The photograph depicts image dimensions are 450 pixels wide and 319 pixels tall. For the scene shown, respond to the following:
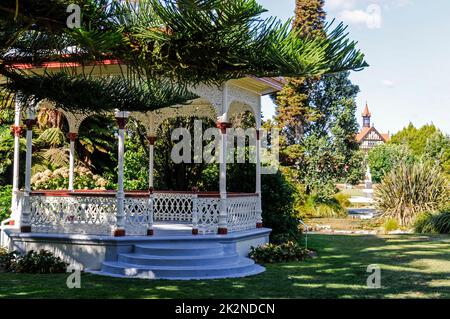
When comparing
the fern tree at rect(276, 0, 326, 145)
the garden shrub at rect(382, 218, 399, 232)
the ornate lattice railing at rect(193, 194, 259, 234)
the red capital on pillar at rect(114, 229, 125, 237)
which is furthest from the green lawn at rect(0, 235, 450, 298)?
the fern tree at rect(276, 0, 326, 145)

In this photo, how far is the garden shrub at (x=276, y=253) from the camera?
11355 mm

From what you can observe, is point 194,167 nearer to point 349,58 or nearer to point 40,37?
point 40,37

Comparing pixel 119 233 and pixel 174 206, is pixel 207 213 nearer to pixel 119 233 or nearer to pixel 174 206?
pixel 119 233

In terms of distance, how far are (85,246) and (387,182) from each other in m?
13.6

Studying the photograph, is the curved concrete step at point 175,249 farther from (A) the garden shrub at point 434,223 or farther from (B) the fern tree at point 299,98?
(B) the fern tree at point 299,98

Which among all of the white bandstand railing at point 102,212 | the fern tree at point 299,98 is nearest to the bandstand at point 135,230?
the white bandstand railing at point 102,212

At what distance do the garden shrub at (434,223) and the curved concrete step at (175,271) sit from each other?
→ 34.2ft

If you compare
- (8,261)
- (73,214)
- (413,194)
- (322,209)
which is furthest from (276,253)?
(322,209)

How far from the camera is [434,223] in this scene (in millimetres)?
18484

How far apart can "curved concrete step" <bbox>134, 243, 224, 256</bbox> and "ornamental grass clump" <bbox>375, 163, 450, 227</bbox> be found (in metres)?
11.7

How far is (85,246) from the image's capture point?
10336 mm

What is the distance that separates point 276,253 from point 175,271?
2.86m

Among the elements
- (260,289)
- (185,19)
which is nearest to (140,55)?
(185,19)

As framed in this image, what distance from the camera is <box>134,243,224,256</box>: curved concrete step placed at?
392 inches
